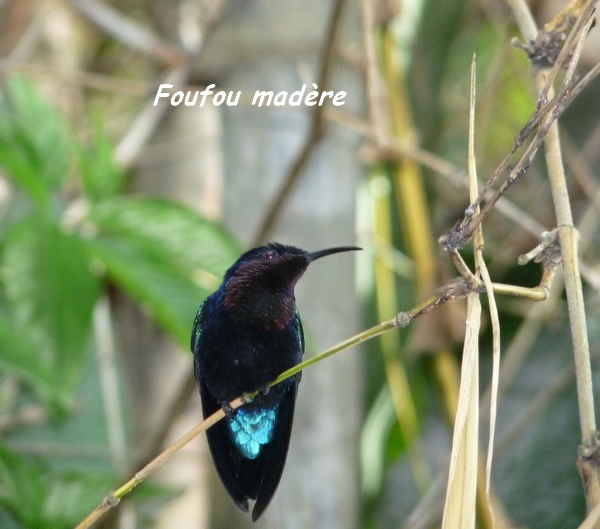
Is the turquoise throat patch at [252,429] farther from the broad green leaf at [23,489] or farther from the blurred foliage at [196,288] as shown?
the broad green leaf at [23,489]

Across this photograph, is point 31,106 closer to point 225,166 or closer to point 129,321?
point 225,166

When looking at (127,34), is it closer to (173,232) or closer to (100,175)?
(100,175)

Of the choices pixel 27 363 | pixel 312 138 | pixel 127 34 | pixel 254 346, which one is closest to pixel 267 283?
pixel 254 346

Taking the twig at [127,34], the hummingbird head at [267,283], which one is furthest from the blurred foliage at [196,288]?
the twig at [127,34]

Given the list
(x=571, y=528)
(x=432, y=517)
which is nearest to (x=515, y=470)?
(x=571, y=528)

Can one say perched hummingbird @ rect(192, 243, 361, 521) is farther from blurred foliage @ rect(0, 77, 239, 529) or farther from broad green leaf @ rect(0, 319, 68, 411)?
broad green leaf @ rect(0, 319, 68, 411)
